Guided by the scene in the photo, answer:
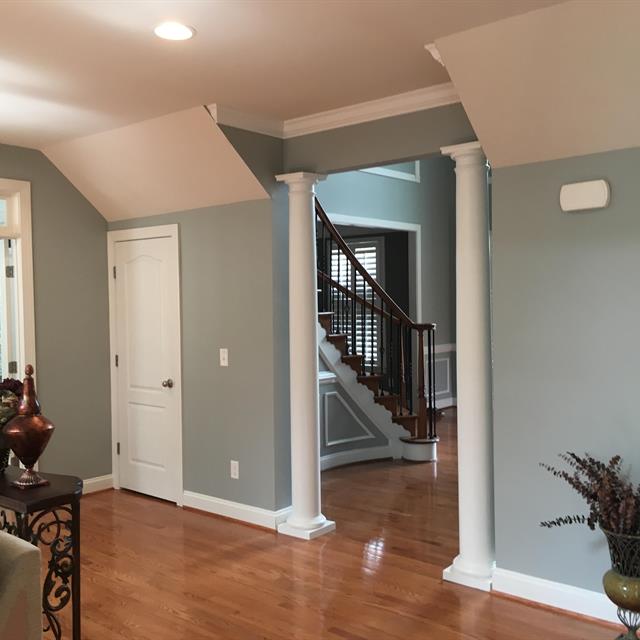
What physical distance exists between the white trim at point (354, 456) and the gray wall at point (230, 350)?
1438mm

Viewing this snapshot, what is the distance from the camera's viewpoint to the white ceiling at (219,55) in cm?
267

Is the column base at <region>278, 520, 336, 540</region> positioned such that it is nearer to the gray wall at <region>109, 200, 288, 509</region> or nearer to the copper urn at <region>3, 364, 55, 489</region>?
the gray wall at <region>109, 200, 288, 509</region>

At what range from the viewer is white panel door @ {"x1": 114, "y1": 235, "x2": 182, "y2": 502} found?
5.08 m

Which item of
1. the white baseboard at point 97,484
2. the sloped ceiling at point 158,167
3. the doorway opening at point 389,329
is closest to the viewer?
the sloped ceiling at point 158,167

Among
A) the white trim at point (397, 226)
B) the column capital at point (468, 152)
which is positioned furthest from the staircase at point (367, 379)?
the column capital at point (468, 152)

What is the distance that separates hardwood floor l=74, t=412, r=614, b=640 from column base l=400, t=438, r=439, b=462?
1099 millimetres

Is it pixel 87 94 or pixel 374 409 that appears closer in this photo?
pixel 87 94

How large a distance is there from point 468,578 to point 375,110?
8.48 ft

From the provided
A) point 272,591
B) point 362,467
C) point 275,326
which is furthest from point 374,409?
point 272,591

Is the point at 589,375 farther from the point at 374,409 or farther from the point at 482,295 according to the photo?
the point at 374,409

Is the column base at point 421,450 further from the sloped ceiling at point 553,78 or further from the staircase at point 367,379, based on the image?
the sloped ceiling at point 553,78

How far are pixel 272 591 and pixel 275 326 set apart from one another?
1615 mm

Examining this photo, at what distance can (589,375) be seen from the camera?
3.17 m

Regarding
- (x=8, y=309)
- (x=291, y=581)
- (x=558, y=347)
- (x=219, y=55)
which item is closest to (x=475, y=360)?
(x=558, y=347)
